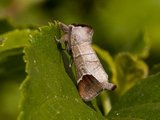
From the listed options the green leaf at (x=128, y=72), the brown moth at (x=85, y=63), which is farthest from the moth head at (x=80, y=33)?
the green leaf at (x=128, y=72)

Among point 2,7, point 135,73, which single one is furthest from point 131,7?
point 135,73

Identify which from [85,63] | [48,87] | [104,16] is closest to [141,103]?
[85,63]

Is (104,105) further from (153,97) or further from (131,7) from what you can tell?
(131,7)

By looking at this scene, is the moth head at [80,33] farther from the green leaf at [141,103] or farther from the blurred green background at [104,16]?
the blurred green background at [104,16]

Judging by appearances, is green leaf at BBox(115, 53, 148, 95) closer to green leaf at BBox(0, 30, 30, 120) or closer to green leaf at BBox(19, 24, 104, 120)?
green leaf at BBox(0, 30, 30, 120)

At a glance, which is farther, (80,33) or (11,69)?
(11,69)

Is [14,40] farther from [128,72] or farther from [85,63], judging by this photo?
[128,72]

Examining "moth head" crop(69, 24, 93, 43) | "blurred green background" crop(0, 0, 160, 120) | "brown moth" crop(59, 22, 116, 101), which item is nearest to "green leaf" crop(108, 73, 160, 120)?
"brown moth" crop(59, 22, 116, 101)
